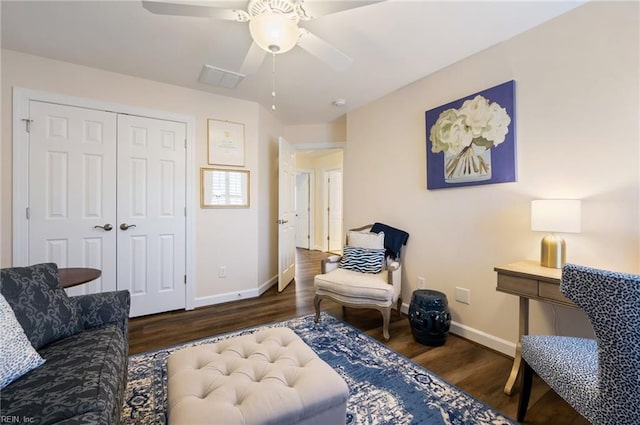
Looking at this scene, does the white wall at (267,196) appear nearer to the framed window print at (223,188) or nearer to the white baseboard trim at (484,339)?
the framed window print at (223,188)

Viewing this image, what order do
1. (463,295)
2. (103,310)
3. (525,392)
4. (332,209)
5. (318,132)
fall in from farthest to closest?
(332,209) < (318,132) < (463,295) < (103,310) < (525,392)

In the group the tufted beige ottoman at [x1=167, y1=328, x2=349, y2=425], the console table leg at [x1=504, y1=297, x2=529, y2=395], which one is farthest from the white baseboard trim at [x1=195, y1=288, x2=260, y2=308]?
the console table leg at [x1=504, y1=297, x2=529, y2=395]

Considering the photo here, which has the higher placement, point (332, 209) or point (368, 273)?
point (332, 209)

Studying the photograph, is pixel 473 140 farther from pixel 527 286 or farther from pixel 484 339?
pixel 484 339

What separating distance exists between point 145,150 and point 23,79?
0.98m

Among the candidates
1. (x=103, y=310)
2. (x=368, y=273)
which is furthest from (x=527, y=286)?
(x=103, y=310)

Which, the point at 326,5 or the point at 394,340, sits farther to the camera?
the point at 394,340

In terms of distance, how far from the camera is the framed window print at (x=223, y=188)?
3.04m

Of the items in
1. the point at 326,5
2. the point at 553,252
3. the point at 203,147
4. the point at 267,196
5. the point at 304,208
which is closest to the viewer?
the point at 326,5

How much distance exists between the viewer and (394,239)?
9.26 ft

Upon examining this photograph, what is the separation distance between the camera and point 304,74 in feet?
8.46

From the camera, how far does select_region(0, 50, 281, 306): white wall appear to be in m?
2.21

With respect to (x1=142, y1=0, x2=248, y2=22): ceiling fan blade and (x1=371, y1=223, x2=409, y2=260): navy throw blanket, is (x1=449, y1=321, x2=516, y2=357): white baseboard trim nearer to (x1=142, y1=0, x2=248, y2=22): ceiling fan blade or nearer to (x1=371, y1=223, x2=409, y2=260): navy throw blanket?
(x1=371, y1=223, x2=409, y2=260): navy throw blanket

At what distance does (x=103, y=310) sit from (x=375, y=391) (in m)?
1.65
